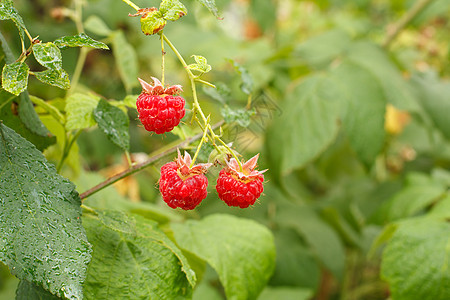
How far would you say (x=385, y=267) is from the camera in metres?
0.78

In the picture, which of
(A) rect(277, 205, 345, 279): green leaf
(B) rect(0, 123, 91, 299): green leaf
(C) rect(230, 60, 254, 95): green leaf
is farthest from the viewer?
(A) rect(277, 205, 345, 279): green leaf

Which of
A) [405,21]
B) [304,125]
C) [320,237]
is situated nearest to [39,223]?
[304,125]

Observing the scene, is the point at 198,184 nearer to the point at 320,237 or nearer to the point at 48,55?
the point at 48,55

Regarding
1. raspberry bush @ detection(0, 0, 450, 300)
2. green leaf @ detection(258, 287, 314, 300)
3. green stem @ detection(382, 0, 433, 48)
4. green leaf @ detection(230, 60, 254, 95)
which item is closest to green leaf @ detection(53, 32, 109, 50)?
raspberry bush @ detection(0, 0, 450, 300)

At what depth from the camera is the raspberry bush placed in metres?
0.43

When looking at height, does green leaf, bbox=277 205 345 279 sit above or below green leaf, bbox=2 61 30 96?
below

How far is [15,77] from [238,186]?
9.2 inches

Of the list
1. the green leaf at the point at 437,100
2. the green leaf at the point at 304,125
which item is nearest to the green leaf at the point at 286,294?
the green leaf at the point at 304,125

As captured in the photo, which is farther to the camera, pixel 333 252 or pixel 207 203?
pixel 207 203

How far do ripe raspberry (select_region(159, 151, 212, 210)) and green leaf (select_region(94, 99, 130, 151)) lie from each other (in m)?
0.12

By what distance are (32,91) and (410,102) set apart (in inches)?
44.0

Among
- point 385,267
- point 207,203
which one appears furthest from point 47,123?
point 207,203

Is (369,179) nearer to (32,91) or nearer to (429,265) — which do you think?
(429,265)

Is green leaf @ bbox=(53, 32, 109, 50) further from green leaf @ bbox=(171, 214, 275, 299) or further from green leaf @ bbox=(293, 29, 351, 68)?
green leaf @ bbox=(293, 29, 351, 68)
